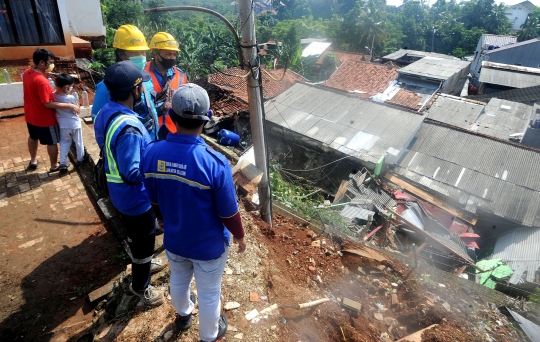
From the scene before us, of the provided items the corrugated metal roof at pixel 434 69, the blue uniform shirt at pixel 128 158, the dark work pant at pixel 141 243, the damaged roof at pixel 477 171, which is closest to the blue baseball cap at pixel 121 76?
the blue uniform shirt at pixel 128 158

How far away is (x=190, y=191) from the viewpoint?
6.11ft

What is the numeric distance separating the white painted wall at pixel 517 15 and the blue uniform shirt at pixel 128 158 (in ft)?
242

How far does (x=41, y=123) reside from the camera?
14.6 feet

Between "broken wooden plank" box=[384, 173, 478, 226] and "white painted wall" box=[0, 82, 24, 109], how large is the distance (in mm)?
10802

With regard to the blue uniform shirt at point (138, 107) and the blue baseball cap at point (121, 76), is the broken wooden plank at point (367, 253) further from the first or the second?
the blue baseball cap at point (121, 76)

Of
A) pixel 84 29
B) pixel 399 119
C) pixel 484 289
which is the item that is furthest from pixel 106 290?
pixel 84 29

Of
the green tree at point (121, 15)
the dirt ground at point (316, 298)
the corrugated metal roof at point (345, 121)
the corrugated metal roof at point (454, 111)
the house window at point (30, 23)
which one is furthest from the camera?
the green tree at point (121, 15)

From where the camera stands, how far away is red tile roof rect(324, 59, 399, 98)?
20.9 meters

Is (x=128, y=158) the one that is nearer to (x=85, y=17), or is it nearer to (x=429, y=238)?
(x=429, y=238)

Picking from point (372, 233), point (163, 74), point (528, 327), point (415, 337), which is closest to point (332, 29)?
point (372, 233)

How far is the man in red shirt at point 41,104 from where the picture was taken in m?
4.16

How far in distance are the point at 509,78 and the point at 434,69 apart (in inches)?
236

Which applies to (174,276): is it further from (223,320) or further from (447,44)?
(447,44)

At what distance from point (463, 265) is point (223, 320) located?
720 cm
